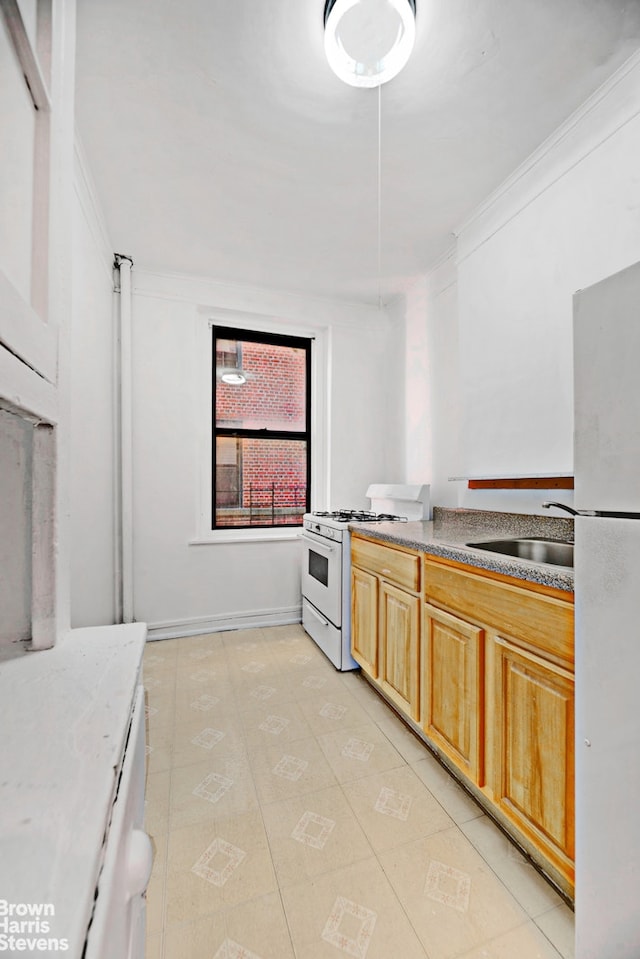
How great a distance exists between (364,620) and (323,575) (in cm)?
52

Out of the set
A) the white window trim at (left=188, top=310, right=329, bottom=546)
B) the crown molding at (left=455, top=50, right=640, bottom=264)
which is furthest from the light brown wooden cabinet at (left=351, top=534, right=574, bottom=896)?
the crown molding at (left=455, top=50, right=640, bottom=264)

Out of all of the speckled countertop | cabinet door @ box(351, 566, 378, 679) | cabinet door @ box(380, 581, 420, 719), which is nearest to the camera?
the speckled countertop

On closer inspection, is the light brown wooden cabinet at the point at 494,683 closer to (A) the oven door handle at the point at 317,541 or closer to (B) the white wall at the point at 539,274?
(A) the oven door handle at the point at 317,541

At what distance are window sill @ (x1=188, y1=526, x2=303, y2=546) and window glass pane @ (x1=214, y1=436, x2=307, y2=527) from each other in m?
0.06

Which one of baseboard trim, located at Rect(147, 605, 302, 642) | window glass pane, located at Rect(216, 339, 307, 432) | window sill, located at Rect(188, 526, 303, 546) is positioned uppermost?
window glass pane, located at Rect(216, 339, 307, 432)

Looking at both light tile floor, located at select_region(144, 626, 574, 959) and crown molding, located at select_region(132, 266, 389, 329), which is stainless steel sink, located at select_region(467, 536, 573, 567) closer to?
light tile floor, located at select_region(144, 626, 574, 959)

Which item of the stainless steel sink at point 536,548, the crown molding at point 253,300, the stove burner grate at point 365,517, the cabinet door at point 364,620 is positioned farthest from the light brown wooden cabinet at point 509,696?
the crown molding at point 253,300

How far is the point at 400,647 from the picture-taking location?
189 centimetres

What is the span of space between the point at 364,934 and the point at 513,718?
67cm

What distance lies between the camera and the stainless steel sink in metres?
1.78

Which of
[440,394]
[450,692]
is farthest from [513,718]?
[440,394]

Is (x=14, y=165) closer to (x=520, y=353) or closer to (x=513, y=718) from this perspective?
(x=513, y=718)

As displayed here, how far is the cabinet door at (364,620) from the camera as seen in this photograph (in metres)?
2.13

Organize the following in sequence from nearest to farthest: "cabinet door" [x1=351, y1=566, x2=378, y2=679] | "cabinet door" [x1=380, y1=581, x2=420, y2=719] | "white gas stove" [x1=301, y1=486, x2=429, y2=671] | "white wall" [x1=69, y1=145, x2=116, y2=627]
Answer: "cabinet door" [x1=380, y1=581, x2=420, y2=719] < "white wall" [x1=69, y1=145, x2=116, y2=627] < "cabinet door" [x1=351, y1=566, x2=378, y2=679] < "white gas stove" [x1=301, y1=486, x2=429, y2=671]
